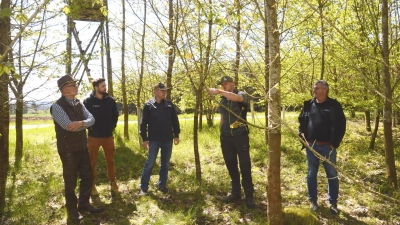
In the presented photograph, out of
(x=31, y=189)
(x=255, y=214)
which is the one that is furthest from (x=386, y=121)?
(x=31, y=189)

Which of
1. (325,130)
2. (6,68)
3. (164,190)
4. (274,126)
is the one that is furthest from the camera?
(164,190)

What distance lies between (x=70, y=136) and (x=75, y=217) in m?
1.13

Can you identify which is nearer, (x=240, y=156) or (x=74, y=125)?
(x=74, y=125)

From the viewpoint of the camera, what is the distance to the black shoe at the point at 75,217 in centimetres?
405

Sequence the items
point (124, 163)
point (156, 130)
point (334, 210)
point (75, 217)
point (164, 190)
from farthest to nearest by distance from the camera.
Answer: point (124, 163) → point (164, 190) → point (156, 130) → point (334, 210) → point (75, 217)

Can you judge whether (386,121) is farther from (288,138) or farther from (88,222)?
(88,222)

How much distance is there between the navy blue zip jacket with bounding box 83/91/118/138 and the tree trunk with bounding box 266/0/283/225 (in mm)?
2801

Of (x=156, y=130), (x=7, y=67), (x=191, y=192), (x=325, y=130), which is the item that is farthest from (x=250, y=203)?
(x=7, y=67)

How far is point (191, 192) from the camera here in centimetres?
542

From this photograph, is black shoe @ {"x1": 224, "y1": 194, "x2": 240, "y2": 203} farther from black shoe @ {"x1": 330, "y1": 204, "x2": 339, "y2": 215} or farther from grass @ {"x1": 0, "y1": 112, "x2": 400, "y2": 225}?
black shoe @ {"x1": 330, "y1": 204, "x2": 339, "y2": 215}

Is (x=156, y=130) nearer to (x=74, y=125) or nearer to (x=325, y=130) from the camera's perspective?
(x=74, y=125)

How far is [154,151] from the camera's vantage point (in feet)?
17.1

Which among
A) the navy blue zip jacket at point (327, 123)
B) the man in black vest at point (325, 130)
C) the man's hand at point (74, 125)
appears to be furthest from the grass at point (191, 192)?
the man's hand at point (74, 125)

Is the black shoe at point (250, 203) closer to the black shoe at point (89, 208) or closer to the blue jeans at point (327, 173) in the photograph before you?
the blue jeans at point (327, 173)
